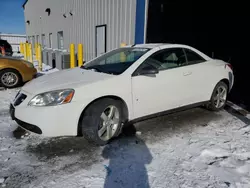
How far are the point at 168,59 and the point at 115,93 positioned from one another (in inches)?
53.7

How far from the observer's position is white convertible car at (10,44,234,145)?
2.88 metres

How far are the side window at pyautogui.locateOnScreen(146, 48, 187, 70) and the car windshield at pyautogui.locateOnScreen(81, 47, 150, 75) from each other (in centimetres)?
22

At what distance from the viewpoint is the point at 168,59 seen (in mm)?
3922

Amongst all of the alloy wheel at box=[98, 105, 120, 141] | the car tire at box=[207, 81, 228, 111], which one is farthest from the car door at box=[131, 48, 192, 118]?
the car tire at box=[207, 81, 228, 111]

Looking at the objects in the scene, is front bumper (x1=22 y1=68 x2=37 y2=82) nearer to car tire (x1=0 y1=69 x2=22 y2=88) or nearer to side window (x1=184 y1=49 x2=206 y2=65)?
car tire (x1=0 y1=69 x2=22 y2=88)

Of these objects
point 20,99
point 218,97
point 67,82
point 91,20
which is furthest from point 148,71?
point 91,20

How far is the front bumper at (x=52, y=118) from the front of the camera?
9.23 ft

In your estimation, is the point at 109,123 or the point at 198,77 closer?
the point at 109,123

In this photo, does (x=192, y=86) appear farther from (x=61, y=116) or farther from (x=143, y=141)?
(x=61, y=116)

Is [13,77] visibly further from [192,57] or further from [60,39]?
[60,39]

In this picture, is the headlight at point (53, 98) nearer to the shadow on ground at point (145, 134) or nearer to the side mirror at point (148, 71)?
the shadow on ground at point (145, 134)

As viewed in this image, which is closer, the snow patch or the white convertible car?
the white convertible car

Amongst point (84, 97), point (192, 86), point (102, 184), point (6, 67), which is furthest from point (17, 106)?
point (6, 67)

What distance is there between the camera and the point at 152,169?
2660mm
